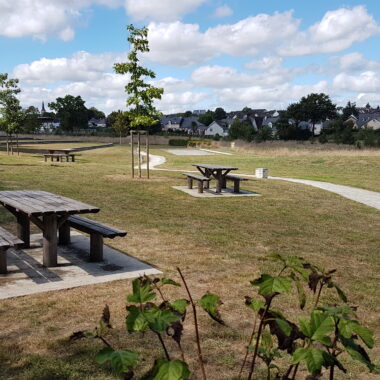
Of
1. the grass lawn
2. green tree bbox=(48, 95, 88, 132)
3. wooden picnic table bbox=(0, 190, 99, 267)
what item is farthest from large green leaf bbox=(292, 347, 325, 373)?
green tree bbox=(48, 95, 88, 132)

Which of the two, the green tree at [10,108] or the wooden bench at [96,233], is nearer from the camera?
the wooden bench at [96,233]

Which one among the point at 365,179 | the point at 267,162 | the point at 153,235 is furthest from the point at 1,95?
the point at 153,235

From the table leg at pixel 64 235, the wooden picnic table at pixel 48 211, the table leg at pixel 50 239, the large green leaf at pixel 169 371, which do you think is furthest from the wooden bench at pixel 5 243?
the large green leaf at pixel 169 371

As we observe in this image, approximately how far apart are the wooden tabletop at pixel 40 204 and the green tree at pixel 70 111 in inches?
3859

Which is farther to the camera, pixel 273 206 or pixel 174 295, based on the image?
pixel 273 206

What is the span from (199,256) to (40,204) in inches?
95.5

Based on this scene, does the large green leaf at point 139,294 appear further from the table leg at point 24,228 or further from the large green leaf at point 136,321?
the table leg at point 24,228

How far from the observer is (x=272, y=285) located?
1.45 m

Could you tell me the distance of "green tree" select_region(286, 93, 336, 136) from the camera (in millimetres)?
85062

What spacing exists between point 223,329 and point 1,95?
33505 mm

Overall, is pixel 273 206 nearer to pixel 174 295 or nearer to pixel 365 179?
pixel 174 295

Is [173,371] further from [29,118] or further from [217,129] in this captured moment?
[217,129]

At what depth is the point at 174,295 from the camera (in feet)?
16.4

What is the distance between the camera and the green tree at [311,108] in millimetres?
85062
